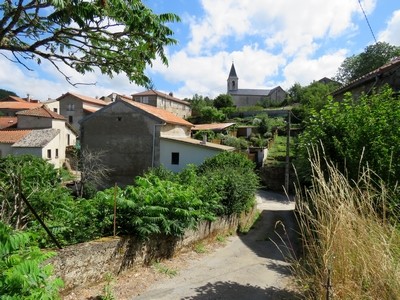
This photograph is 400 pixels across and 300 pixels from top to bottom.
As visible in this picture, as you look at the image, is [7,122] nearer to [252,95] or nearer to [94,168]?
[94,168]

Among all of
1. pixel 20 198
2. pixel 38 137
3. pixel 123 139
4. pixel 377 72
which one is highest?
pixel 377 72

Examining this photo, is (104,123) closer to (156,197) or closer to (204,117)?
(156,197)

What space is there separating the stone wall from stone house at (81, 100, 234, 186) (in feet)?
46.9

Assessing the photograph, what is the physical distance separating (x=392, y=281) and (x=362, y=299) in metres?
0.38

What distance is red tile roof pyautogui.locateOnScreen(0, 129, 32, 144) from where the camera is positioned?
32144mm

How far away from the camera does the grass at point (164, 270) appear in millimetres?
6994

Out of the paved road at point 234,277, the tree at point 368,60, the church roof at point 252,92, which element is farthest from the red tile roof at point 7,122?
the church roof at point 252,92

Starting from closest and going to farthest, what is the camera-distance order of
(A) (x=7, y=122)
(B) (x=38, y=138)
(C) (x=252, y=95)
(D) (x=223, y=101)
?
(B) (x=38, y=138)
(A) (x=7, y=122)
(D) (x=223, y=101)
(C) (x=252, y=95)

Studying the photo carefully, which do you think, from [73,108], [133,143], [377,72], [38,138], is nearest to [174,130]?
[133,143]

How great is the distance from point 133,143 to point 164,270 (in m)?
17.6

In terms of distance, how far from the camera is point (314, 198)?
3.54m

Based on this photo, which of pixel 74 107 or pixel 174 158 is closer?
pixel 174 158

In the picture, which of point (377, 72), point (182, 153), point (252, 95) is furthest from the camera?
point (252, 95)

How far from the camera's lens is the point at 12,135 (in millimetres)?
33125
